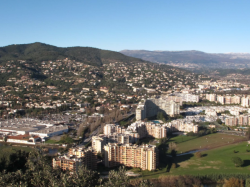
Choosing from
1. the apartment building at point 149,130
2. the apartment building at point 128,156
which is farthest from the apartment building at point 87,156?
the apartment building at point 149,130

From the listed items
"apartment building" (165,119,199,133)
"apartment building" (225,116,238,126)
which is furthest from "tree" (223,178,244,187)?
"apartment building" (225,116,238,126)

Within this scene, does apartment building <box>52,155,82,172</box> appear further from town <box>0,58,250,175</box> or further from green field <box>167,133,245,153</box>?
green field <box>167,133,245,153</box>

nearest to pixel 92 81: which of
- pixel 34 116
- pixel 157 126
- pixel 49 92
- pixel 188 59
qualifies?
pixel 49 92

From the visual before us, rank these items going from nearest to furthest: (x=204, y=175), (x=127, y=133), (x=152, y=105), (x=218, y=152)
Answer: (x=204, y=175) < (x=218, y=152) < (x=127, y=133) < (x=152, y=105)

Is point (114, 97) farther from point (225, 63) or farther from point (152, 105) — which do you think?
point (225, 63)

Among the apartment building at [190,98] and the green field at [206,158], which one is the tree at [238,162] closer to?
the green field at [206,158]
